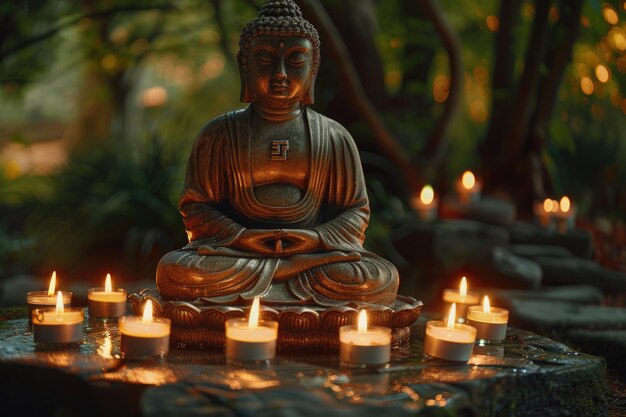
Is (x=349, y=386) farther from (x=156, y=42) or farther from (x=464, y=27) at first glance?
(x=464, y=27)

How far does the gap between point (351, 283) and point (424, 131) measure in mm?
5505

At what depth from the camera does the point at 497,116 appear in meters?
8.38

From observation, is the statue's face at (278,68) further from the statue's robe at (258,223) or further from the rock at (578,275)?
the rock at (578,275)

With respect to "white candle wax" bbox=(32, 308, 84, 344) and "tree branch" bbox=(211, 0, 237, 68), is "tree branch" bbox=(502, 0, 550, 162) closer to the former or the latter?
"tree branch" bbox=(211, 0, 237, 68)

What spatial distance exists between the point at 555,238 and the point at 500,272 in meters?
1.52

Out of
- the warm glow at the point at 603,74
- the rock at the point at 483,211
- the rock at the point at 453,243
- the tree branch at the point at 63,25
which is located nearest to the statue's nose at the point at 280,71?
the rock at the point at 453,243

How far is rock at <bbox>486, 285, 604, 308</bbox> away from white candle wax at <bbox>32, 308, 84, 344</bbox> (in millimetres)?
3550

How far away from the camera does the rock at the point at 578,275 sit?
700 centimetres

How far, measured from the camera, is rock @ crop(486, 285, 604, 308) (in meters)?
5.77

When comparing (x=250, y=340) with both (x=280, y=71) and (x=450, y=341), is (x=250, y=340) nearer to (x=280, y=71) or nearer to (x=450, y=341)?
(x=450, y=341)

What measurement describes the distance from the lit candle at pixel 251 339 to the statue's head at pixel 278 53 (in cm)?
138

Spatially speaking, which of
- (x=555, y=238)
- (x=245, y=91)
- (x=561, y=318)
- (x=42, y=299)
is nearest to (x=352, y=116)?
(x=555, y=238)

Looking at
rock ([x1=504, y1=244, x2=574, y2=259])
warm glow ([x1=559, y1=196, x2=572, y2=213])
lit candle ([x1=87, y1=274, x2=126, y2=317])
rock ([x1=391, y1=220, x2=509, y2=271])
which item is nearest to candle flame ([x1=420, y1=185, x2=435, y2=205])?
rock ([x1=391, y1=220, x2=509, y2=271])

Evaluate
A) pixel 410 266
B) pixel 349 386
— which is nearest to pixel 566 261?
pixel 410 266
